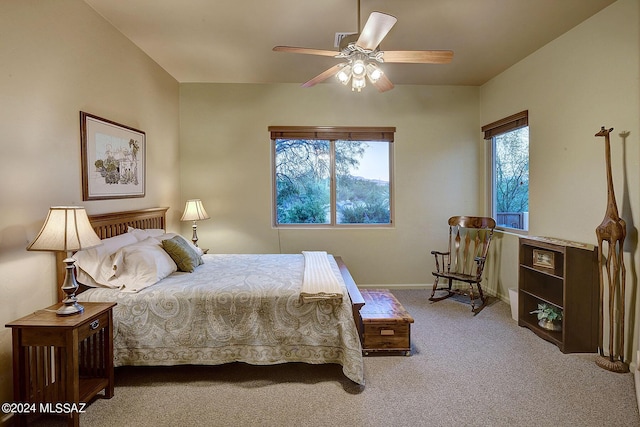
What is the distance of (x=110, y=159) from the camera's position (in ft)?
9.91

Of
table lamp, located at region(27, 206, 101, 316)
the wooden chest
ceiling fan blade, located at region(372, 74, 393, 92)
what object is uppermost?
ceiling fan blade, located at region(372, 74, 393, 92)

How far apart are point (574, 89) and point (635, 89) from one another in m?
0.59

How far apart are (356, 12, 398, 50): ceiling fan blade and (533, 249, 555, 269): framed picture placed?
2448 mm

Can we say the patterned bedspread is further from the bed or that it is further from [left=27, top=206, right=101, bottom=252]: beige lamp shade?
[left=27, top=206, right=101, bottom=252]: beige lamp shade

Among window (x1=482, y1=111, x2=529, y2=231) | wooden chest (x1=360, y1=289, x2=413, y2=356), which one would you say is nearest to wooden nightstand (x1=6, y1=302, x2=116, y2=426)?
wooden chest (x1=360, y1=289, x2=413, y2=356)

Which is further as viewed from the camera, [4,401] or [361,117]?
[361,117]

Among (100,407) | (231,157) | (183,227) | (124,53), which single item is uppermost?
(124,53)

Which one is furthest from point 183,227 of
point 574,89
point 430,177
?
point 574,89

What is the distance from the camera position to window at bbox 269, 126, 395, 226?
4773mm

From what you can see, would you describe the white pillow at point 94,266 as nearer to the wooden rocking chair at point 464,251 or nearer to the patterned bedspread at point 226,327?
the patterned bedspread at point 226,327

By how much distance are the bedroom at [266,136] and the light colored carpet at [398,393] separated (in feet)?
2.14

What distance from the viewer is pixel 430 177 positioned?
475cm

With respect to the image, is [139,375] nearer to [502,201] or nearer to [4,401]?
[4,401]

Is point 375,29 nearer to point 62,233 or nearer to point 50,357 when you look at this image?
point 62,233
